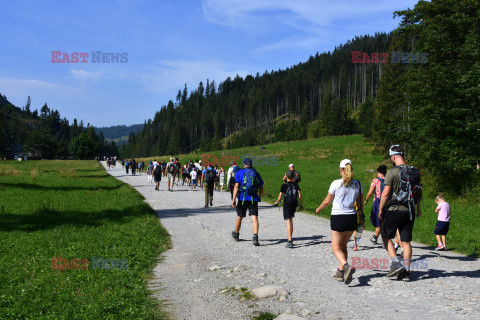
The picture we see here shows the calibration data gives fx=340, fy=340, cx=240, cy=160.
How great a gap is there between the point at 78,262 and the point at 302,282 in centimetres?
445

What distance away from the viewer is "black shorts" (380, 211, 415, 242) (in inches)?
229

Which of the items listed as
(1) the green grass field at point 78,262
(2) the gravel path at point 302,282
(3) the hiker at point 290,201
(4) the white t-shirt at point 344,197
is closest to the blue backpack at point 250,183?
(3) the hiker at point 290,201

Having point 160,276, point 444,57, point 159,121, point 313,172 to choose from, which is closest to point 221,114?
point 159,121

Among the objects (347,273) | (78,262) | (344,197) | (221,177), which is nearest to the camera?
(347,273)

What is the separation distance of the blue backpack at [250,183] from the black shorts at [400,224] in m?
3.62

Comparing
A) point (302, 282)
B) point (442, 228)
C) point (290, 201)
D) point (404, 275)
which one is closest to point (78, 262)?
point (302, 282)

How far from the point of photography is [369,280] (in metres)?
5.76

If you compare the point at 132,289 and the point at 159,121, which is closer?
the point at 132,289

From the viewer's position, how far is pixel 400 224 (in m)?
5.84

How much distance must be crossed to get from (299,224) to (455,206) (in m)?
9.37

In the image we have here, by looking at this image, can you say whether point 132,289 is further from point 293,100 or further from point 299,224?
point 293,100

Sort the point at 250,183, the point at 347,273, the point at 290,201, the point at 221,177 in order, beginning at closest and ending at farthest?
the point at 347,273 < the point at 290,201 < the point at 250,183 < the point at 221,177

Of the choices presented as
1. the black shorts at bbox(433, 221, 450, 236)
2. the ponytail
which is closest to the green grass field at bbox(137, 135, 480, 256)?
the black shorts at bbox(433, 221, 450, 236)

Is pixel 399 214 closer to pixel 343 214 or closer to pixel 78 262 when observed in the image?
pixel 343 214
